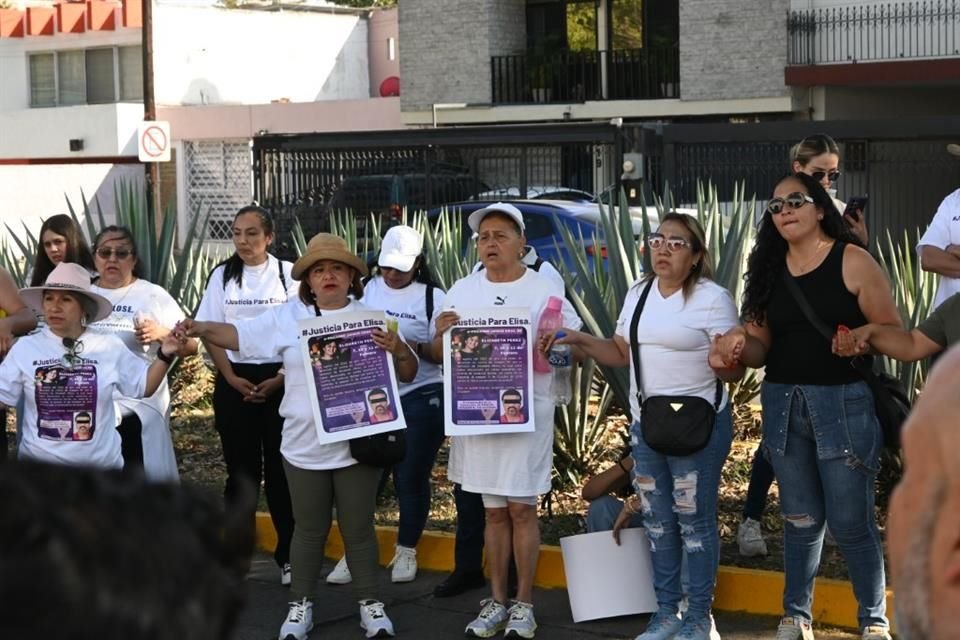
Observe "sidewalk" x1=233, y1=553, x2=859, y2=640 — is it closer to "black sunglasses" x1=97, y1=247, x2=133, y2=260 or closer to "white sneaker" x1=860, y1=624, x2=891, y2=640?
"white sneaker" x1=860, y1=624, x2=891, y2=640

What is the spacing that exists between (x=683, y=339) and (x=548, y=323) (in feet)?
2.30

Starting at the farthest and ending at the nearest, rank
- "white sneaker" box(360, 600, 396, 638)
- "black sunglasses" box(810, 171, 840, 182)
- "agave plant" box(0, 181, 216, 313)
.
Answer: "agave plant" box(0, 181, 216, 313) → "black sunglasses" box(810, 171, 840, 182) → "white sneaker" box(360, 600, 396, 638)

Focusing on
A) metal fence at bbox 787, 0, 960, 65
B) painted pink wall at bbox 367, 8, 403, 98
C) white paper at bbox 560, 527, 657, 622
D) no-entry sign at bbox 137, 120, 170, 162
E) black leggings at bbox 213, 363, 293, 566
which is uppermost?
painted pink wall at bbox 367, 8, 403, 98

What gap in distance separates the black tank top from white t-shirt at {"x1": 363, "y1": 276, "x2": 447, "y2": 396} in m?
2.00

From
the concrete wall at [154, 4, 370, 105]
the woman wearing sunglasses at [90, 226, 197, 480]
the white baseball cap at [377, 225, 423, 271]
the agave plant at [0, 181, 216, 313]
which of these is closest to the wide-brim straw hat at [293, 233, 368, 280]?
the white baseball cap at [377, 225, 423, 271]

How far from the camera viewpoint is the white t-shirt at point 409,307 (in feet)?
25.0

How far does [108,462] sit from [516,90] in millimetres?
28421

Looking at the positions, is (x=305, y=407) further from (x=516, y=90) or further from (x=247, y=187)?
(x=247, y=187)

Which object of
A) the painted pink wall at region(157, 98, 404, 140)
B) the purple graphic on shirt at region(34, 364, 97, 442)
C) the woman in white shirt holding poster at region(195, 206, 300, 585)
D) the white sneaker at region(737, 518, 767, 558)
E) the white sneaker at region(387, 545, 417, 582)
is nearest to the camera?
the purple graphic on shirt at region(34, 364, 97, 442)

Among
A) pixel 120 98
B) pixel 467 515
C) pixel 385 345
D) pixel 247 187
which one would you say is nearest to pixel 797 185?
pixel 385 345

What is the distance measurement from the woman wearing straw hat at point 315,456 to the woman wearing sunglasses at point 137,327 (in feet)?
1.62

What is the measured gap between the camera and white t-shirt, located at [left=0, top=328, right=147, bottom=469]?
6.57m

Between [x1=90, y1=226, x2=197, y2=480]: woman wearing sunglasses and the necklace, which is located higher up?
the necklace

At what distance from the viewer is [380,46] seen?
4703 cm
